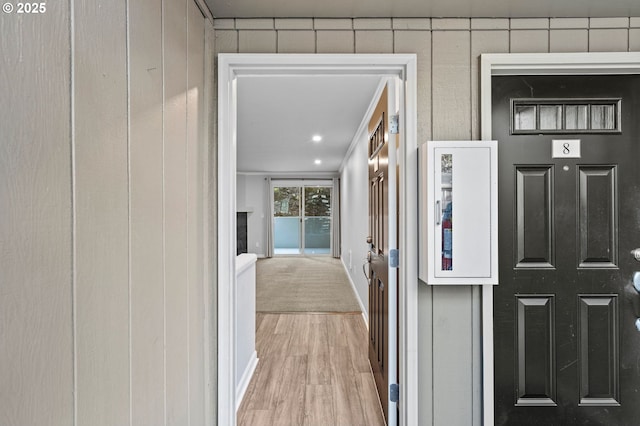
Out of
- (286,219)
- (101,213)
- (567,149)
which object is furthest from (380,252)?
(286,219)

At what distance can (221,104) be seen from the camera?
5.30ft

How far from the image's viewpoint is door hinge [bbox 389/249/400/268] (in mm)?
1814

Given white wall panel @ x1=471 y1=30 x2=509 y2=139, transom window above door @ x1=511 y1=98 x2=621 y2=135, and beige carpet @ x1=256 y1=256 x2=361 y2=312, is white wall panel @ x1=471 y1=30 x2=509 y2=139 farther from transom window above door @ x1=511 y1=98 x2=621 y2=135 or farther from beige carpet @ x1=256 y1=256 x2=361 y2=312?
beige carpet @ x1=256 y1=256 x2=361 y2=312

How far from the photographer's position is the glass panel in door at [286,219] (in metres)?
9.69

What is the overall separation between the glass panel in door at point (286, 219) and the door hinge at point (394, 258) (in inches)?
312

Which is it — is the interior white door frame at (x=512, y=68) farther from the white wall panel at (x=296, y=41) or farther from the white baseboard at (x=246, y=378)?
the white baseboard at (x=246, y=378)

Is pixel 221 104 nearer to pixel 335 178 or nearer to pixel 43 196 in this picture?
pixel 43 196

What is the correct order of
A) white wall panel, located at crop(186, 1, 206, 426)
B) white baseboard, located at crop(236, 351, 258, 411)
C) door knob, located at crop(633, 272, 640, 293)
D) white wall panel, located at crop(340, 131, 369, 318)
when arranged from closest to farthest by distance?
white wall panel, located at crop(186, 1, 206, 426) < door knob, located at crop(633, 272, 640, 293) < white baseboard, located at crop(236, 351, 258, 411) < white wall panel, located at crop(340, 131, 369, 318)

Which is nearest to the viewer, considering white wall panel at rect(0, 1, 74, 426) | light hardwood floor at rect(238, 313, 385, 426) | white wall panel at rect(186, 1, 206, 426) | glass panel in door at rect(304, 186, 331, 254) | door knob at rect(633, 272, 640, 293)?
white wall panel at rect(0, 1, 74, 426)

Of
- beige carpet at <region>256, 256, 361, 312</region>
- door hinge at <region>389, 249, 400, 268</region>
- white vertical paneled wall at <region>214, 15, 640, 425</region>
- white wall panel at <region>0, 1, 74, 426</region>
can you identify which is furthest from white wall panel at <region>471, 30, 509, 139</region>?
beige carpet at <region>256, 256, 361, 312</region>

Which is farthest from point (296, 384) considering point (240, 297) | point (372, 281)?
point (372, 281)

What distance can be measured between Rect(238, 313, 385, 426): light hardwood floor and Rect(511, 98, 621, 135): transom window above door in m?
1.88

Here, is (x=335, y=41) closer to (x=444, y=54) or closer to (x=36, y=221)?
(x=444, y=54)

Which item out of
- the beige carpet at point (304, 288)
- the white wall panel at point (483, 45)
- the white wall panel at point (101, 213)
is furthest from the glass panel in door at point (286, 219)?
the white wall panel at point (101, 213)
